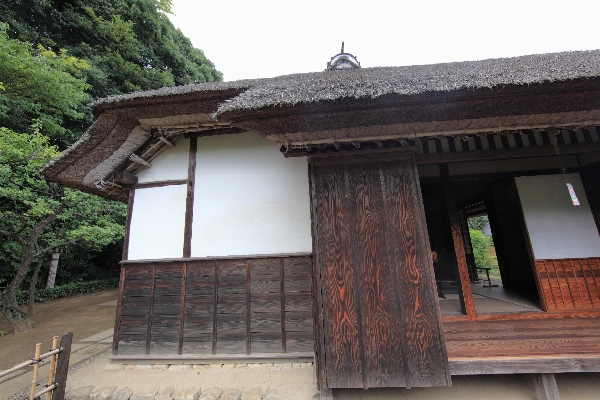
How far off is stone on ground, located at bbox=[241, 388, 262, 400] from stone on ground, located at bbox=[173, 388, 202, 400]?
0.52 metres

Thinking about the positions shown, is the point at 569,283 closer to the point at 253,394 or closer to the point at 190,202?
the point at 253,394

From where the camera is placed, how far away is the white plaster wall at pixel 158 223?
3.61 m

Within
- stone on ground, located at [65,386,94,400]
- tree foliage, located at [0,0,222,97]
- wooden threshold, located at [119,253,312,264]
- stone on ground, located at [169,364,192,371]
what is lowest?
stone on ground, located at [65,386,94,400]

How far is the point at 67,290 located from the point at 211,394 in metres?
11.7

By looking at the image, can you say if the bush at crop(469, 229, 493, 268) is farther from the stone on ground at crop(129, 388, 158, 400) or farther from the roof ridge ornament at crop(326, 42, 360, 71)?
the stone on ground at crop(129, 388, 158, 400)

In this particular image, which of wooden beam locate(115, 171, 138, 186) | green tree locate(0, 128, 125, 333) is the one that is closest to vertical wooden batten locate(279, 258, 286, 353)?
wooden beam locate(115, 171, 138, 186)

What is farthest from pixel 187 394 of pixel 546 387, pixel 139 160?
pixel 546 387

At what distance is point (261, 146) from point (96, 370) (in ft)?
12.0

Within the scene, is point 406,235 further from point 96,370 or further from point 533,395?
point 96,370

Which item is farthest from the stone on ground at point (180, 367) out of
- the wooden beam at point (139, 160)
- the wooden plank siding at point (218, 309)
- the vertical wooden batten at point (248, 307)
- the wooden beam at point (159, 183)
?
the wooden beam at point (139, 160)

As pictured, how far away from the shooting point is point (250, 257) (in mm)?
3336

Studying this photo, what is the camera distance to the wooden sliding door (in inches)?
91.7

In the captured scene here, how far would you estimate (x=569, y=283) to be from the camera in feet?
11.0

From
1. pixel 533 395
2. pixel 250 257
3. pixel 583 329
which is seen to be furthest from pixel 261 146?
pixel 583 329
